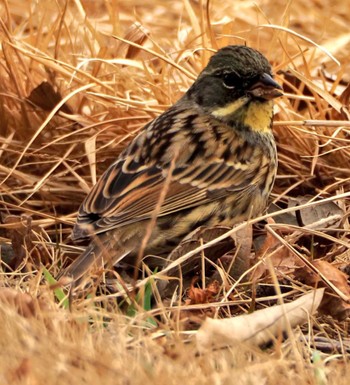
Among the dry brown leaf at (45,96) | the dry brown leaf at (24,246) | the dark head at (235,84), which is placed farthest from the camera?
the dry brown leaf at (45,96)

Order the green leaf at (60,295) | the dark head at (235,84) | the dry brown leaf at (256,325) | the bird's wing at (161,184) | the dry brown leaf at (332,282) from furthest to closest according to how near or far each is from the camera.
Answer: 1. the dark head at (235,84)
2. the bird's wing at (161,184)
3. the dry brown leaf at (332,282)
4. the green leaf at (60,295)
5. the dry brown leaf at (256,325)

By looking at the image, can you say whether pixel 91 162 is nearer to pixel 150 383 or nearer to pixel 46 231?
pixel 46 231

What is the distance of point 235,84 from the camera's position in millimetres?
4098

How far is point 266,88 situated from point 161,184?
0.54 metres

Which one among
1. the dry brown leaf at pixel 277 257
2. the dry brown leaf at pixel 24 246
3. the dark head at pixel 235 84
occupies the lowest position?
the dry brown leaf at pixel 24 246

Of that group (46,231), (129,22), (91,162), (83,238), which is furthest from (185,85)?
(129,22)

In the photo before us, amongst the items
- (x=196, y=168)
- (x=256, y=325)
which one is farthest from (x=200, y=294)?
(x=196, y=168)

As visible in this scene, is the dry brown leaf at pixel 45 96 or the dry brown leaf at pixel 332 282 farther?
the dry brown leaf at pixel 45 96

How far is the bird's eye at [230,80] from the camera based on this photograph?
4.09 meters

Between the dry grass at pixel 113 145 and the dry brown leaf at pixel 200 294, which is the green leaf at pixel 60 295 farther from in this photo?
the dry brown leaf at pixel 200 294

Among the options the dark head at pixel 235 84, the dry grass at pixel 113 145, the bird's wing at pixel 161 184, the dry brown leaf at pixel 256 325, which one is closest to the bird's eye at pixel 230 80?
the dark head at pixel 235 84

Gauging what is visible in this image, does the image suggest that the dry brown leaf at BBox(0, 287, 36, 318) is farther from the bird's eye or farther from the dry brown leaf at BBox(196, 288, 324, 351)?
the bird's eye

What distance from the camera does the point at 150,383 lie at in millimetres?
2326

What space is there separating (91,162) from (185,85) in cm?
65
